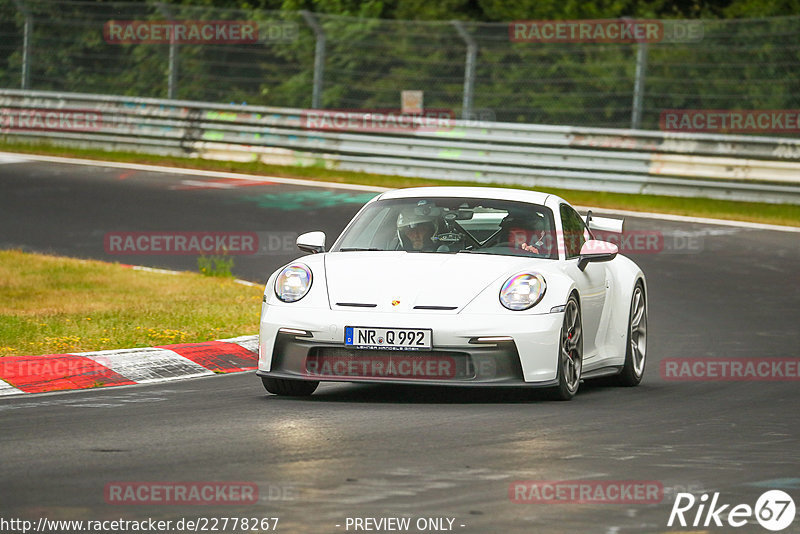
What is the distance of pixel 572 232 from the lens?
32.2ft

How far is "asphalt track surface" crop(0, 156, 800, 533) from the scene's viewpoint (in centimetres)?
552

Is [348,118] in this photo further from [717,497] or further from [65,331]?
[717,497]

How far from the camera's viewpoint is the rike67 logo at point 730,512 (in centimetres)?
545

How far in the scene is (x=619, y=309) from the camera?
1005 centimetres

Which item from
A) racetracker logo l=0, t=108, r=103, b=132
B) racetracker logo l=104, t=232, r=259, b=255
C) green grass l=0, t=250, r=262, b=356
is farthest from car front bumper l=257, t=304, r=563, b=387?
racetracker logo l=0, t=108, r=103, b=132

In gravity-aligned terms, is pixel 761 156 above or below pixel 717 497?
above

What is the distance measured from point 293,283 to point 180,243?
8780 mm

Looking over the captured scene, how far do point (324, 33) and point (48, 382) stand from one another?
1607 cm

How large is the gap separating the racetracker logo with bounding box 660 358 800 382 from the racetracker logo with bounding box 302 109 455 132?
12.4 metres

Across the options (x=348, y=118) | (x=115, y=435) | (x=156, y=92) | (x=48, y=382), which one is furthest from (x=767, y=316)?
(x=156, y=92)

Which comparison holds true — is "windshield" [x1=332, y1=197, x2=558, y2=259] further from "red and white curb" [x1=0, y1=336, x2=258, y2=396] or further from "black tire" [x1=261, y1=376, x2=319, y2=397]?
"red and white curb" [x1=0, y1=336, x2=258, y2=396]

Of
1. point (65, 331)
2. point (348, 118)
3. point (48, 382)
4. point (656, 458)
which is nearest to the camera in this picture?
point (656, 458)

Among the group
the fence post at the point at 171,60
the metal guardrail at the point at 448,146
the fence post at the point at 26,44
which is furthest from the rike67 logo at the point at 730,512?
the fence post at the point at 26,44

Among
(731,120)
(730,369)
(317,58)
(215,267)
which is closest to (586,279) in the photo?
(730,369)
